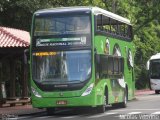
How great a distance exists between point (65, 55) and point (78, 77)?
1065 mm

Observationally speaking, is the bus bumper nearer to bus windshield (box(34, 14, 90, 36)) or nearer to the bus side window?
the bus side window

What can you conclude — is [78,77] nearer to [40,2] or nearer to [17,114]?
[17,114]

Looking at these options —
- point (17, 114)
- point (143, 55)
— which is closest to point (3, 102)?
point (17, 114)

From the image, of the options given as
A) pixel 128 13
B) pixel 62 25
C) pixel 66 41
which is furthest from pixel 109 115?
pixel 128 13

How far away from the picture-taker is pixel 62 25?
2177 cm

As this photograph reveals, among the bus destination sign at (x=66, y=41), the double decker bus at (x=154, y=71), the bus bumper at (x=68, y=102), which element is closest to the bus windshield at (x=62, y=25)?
the bus destination sign at (x=66, y=41)

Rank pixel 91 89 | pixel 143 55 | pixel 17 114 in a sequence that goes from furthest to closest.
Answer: pixel 143 55 < pixel 17 114 < pixel 91 89

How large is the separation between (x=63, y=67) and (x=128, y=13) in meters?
20.3

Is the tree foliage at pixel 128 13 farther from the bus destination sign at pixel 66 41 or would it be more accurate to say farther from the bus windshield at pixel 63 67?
the bus windshield at pixel 63 67

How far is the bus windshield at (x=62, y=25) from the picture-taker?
21672mm

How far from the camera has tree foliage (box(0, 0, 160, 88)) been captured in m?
35.4

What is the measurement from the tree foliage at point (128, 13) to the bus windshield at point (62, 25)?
12583 millimetres

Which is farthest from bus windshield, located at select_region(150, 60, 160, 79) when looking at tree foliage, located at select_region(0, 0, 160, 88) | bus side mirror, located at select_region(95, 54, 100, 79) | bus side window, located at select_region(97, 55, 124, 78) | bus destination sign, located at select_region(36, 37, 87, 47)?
bus destination sign, located at select_region(36, 37, 87, 47)

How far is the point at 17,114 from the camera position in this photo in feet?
77.0
